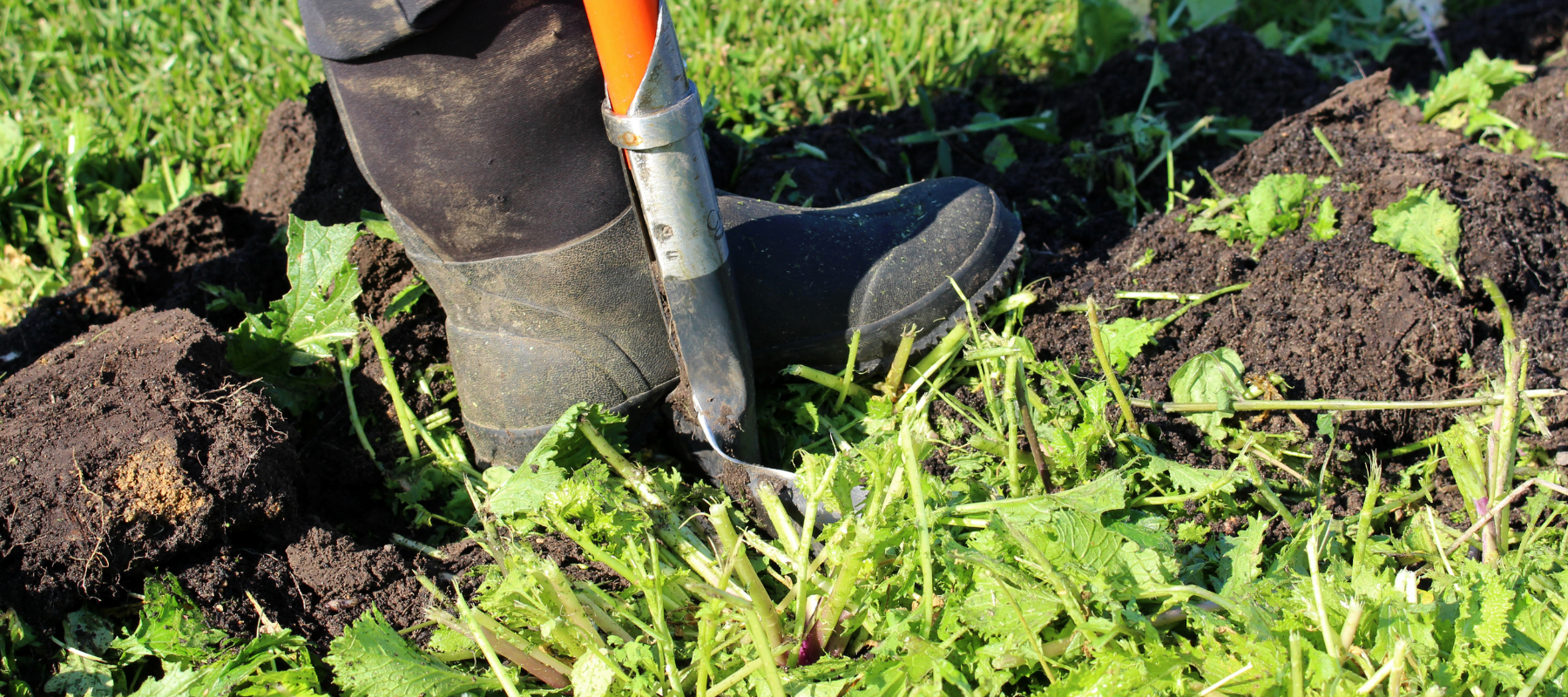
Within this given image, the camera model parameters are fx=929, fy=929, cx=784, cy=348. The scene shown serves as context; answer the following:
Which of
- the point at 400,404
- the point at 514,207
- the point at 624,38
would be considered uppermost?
the point at 624,38

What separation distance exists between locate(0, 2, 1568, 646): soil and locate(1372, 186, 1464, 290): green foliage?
36 millimetres

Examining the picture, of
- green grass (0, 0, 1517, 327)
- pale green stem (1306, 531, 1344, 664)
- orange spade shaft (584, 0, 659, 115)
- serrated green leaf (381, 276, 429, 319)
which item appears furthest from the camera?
green grass (0, 0, 1517, 327)

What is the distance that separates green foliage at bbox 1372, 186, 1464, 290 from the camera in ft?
5.92

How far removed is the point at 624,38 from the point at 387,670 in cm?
93

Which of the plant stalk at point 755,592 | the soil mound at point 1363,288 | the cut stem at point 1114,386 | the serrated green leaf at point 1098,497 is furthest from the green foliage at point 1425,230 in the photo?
the plant stalk at point 755,592

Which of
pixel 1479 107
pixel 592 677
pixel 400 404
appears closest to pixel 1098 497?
pixel 592 677

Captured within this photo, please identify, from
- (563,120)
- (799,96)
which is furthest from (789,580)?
(799,96)

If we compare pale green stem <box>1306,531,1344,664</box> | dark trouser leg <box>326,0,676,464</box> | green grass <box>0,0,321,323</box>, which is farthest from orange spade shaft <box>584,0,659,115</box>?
green grass <box>0,0,321,323</box>

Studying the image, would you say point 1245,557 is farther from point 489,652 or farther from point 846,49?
point 846,49

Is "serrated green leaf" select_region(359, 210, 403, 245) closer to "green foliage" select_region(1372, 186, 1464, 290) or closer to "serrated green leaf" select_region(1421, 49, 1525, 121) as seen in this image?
"green foliage" select_region(1372, 186, 1464, 290)

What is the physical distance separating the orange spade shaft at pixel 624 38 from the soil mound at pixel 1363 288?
976 mm

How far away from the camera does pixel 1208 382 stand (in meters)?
1.66

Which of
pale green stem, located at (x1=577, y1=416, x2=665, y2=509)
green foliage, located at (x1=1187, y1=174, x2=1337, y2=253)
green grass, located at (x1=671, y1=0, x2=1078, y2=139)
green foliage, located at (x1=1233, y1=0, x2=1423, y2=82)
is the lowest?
green foliage, located at (x1=1233, y1=0, x2=1423, y2=82)

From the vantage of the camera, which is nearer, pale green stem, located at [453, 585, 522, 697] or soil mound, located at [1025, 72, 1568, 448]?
pale green stem, located at [453, 585, 522, 697]
